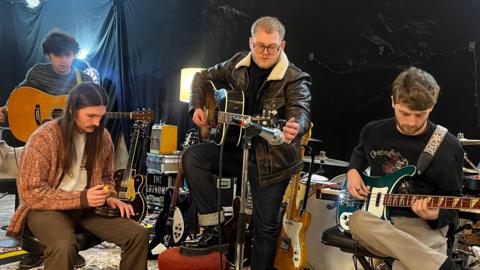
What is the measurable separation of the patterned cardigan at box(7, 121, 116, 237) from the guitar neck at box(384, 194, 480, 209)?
150cm

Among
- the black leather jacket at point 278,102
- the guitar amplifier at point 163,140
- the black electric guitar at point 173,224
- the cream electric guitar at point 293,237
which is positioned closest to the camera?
the black leather jacket at point 278,102

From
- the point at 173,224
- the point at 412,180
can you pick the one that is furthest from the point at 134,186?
the point at 412,180

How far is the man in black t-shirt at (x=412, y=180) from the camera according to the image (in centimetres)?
174

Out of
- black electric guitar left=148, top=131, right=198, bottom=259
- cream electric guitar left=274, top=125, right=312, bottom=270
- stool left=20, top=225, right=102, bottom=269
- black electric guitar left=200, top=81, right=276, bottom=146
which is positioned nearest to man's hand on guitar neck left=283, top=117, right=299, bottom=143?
black electric guitar left=200, top=81, right=276, bottom=146

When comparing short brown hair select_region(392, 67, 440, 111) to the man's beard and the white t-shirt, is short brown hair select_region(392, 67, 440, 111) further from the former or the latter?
the white t-shirt

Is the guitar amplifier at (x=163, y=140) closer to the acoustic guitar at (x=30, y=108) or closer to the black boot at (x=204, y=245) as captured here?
the acoustic guitar at (x=30, y=108)

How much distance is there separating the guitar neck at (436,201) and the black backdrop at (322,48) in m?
1.56

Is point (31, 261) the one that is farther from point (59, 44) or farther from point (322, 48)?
point (322, 48)

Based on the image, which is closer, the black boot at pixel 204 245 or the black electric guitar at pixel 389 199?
the black electric guitar at pixel 389 199

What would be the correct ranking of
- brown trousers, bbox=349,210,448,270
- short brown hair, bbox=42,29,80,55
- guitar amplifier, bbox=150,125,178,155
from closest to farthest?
brown trousers, bbox=349,210,448,270, short brown hair, bbox=42,29,80,55, guitar amplifier, bbox=150,125,178,155

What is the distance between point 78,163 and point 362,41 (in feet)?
8.74

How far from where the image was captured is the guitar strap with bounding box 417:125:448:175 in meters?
2.00

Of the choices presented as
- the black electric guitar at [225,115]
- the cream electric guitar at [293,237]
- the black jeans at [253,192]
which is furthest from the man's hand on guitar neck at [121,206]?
the cream electric guitar at [293,237]

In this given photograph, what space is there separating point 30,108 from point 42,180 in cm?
170
